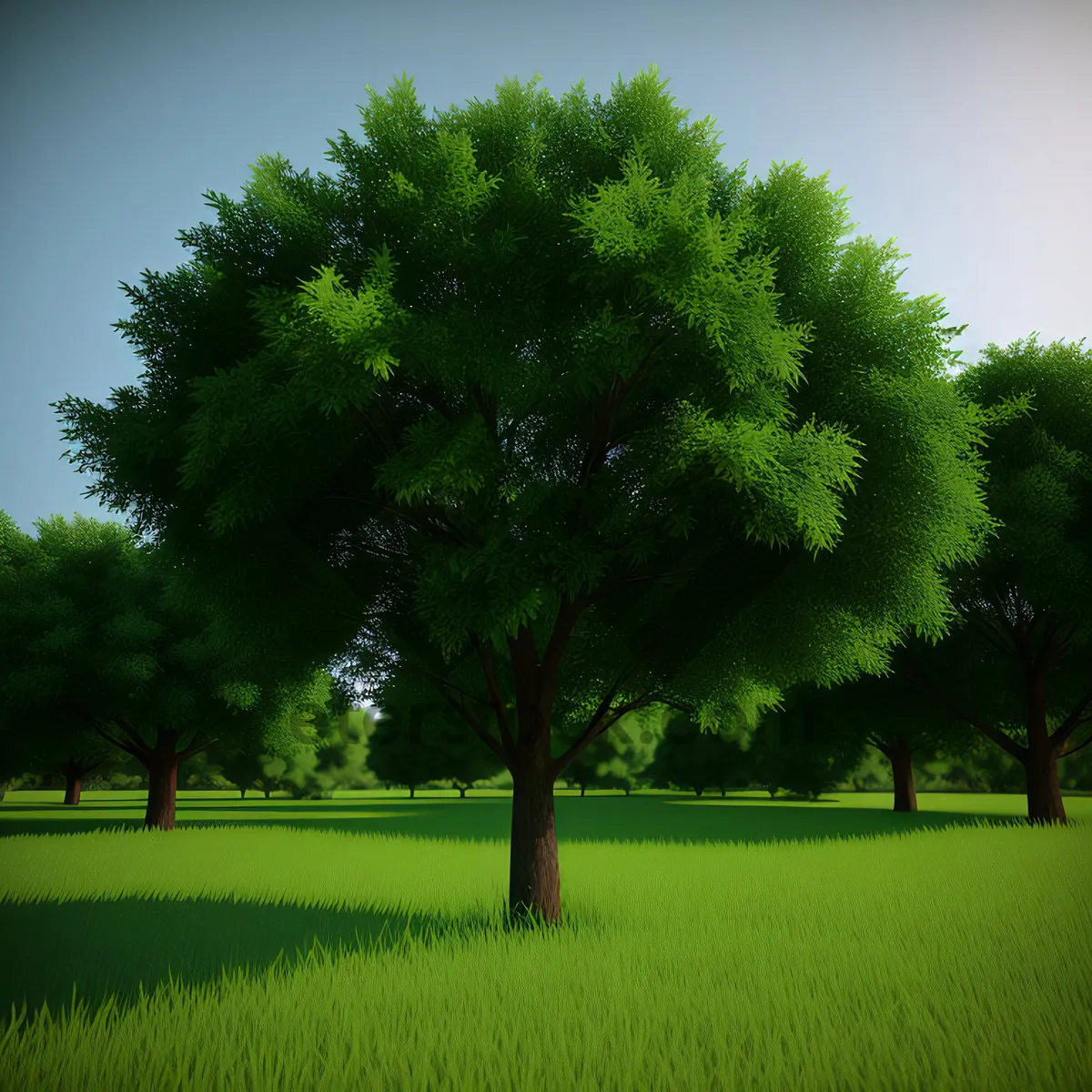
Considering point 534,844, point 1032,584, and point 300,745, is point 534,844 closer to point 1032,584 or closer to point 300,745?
point 1032,584

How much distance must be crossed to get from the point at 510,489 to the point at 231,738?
25981mm

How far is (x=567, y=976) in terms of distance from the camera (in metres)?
9.06

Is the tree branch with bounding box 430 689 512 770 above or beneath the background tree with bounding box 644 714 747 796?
above

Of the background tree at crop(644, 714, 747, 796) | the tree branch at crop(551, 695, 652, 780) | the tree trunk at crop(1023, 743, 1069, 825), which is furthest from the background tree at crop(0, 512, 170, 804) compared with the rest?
the background tree at crop(644, 714, 747, 796)

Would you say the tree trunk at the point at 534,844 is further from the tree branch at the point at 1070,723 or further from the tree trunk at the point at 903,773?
the tree trunk at the point at 903,773

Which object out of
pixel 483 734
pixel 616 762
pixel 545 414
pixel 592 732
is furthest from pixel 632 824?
pixel 616 762

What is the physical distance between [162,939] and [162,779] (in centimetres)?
2385

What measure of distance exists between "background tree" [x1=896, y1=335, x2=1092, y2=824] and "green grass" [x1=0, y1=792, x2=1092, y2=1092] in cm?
856

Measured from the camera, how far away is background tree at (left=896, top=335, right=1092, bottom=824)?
24125mm

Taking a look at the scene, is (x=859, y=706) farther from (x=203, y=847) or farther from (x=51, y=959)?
(x=51, y=959)

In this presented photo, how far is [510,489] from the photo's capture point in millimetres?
11023

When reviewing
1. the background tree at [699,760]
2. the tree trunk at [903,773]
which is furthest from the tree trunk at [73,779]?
the tree trunk at [903,773]

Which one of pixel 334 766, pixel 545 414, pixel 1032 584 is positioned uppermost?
pixel 545 414

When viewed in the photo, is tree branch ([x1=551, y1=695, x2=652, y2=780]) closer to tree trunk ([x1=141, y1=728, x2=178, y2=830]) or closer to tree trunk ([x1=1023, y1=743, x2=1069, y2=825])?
tree trunk ([x1=1023, y1=743, x2=1069, y2=825])
